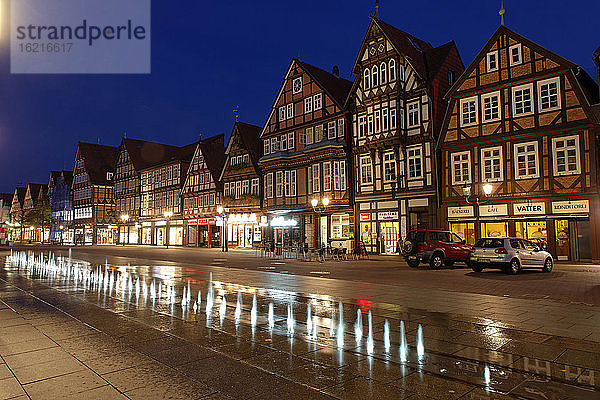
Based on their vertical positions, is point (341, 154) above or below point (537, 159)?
above

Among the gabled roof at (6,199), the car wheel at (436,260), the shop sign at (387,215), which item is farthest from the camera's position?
the gabled roof at (6,199)

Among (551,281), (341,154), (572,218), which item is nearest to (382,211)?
(341,154)

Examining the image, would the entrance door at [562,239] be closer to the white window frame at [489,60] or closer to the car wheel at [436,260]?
the car wheel at [436,260]

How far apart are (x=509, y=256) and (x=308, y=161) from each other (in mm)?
24176

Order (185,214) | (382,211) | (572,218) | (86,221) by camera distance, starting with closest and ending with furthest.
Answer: (572,218) → (382,211) → (185,214) → (86,221)

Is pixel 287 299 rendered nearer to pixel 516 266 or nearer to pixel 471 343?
pixel 471 343

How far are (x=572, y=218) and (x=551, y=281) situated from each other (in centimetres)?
1122

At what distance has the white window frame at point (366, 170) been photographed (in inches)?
1438

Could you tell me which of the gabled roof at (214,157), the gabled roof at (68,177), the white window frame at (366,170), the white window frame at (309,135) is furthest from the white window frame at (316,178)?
the gabled roof at (68,177)

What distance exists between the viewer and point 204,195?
5859 centimetres

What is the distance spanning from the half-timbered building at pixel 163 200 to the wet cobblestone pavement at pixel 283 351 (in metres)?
53.1

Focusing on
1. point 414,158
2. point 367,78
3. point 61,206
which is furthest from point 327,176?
point 61,206

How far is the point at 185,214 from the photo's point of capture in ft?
205

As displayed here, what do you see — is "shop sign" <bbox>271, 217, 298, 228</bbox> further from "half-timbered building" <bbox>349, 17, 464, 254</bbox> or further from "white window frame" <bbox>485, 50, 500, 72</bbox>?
"white window frame" <bbox>485, 50, 500, 72</bbox>
